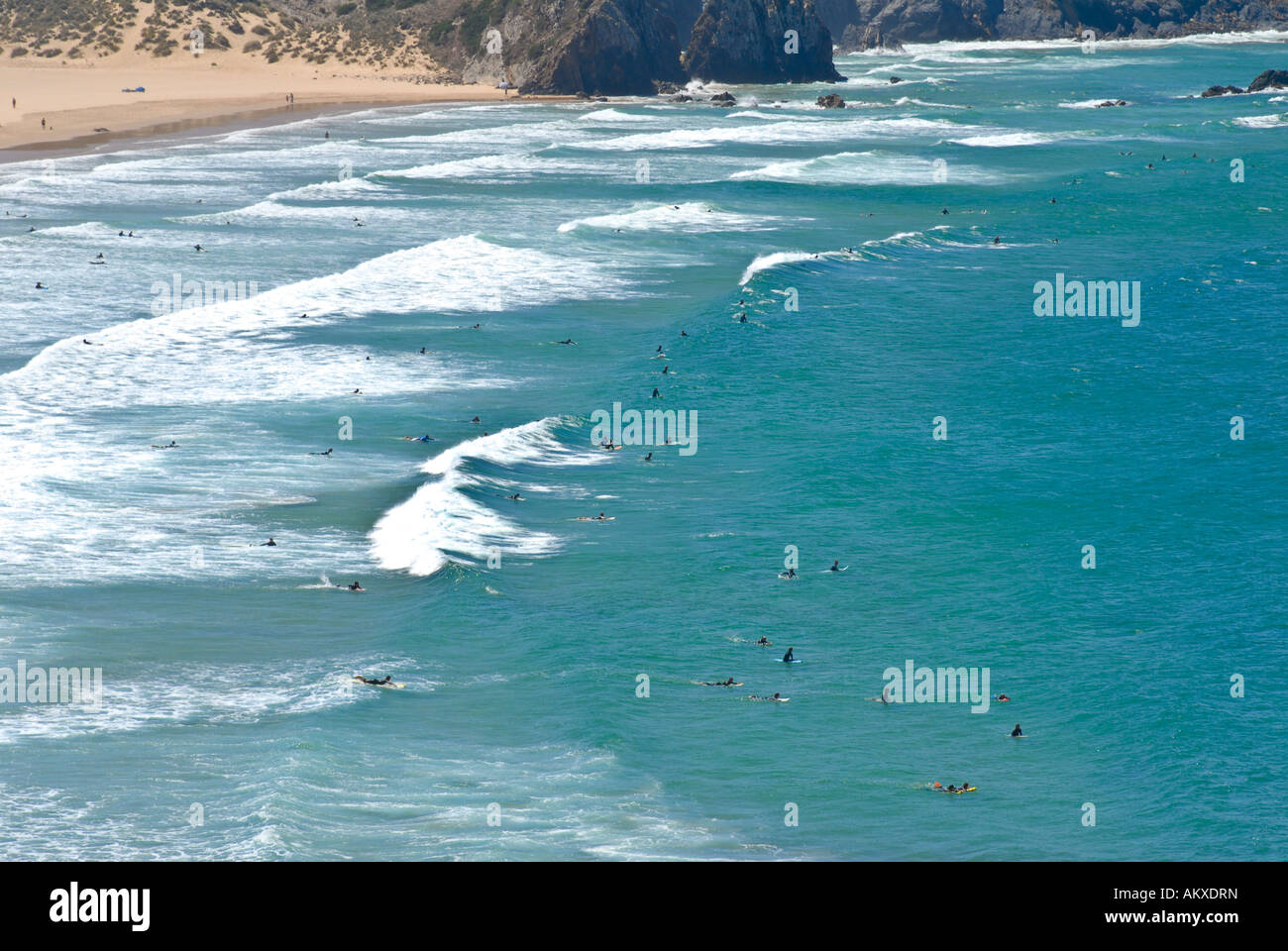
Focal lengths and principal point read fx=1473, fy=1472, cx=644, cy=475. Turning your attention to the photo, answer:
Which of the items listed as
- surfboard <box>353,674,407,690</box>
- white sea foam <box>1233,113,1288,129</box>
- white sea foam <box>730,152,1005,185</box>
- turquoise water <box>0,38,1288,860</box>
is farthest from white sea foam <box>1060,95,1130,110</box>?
surfboard <box>353,674,407,690</box>

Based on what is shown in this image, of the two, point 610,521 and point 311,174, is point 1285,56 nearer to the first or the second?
point 311,174

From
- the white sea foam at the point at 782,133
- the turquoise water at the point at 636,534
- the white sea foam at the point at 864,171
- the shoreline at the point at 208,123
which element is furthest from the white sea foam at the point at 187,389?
the white sea foam at the point at 782,133

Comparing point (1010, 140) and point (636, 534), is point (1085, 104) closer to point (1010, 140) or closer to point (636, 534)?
point (1010, 140)

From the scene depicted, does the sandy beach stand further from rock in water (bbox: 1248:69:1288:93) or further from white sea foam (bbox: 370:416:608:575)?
rock in water (bbox: 1248:69:1288:93)

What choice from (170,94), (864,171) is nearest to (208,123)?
(170,94)

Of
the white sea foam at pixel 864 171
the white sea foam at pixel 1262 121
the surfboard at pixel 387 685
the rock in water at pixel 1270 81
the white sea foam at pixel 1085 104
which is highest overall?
the rock in water at pixel 1270 81

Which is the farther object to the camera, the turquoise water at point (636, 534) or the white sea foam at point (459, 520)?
the white sea foam at point (459, 520)

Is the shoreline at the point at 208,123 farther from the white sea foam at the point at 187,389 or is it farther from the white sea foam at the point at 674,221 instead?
the white sea foam at the point at 187,389
